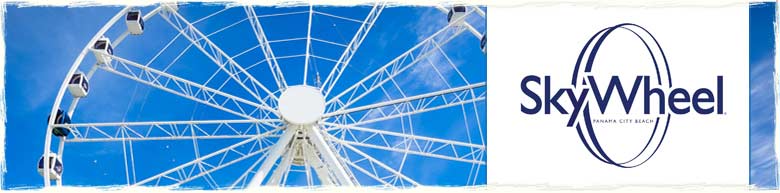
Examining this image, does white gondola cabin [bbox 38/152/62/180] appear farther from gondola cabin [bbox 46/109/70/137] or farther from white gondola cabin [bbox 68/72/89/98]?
white gondola cabin [bbox 68/72/89/98]

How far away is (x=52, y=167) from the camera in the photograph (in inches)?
739

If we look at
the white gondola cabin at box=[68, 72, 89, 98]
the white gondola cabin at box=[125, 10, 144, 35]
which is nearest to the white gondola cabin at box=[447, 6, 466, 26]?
the white gondola cabin at box=[125, 10, 144, 35]

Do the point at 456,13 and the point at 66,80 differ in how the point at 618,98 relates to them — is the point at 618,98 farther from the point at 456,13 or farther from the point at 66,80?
the point at 66,80

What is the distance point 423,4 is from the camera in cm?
1273

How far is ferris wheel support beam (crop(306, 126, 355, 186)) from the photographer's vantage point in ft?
56.0

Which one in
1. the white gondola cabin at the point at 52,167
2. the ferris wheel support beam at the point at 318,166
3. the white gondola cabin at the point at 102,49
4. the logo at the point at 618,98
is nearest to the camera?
the logo at the point at 618,98

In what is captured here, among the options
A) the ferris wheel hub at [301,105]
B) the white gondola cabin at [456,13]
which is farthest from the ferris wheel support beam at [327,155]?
the white gondola cabin at [456,13]

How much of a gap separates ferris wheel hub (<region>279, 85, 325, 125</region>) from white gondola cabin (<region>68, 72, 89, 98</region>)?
17.0 ft

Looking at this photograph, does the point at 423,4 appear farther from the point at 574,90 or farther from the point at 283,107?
the point at 283,107

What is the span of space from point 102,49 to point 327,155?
6041mm

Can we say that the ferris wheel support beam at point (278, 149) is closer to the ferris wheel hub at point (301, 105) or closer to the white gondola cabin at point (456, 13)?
the ferris wheel hub at point (301, 105)

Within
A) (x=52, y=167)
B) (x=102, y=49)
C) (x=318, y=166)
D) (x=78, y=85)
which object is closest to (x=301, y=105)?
(x=318, y=166)

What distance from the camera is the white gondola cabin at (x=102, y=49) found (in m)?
19.5

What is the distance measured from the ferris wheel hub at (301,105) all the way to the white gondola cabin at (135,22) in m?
4.22
